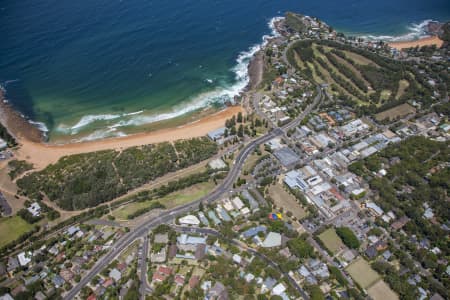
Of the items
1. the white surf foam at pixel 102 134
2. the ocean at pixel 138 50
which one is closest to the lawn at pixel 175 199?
the white surf foam at pixel 102 134

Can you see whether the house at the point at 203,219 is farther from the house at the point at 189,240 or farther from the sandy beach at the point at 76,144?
the sandy beach at the point at 76,144

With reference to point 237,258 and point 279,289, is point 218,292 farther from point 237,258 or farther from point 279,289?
point 279,289

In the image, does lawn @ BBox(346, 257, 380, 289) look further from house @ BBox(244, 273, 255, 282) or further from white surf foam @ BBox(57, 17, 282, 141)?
white surf foam @ BBox(57, 17, 282, 141)

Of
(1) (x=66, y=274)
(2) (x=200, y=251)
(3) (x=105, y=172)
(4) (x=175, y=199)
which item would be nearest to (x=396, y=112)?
(4) (x=175, y=199)

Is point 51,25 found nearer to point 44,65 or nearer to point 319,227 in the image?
point 44,65

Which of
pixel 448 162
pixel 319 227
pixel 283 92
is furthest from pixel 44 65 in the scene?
pixel 448 162

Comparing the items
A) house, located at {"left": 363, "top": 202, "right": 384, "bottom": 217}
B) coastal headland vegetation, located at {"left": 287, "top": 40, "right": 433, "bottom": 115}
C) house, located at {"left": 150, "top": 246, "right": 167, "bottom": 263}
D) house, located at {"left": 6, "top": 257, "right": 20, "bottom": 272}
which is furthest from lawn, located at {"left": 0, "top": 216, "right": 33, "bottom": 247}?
coastal headland vegetation, located at {"left": 287, "top": 40, "right": 433, "bottom": 115}
